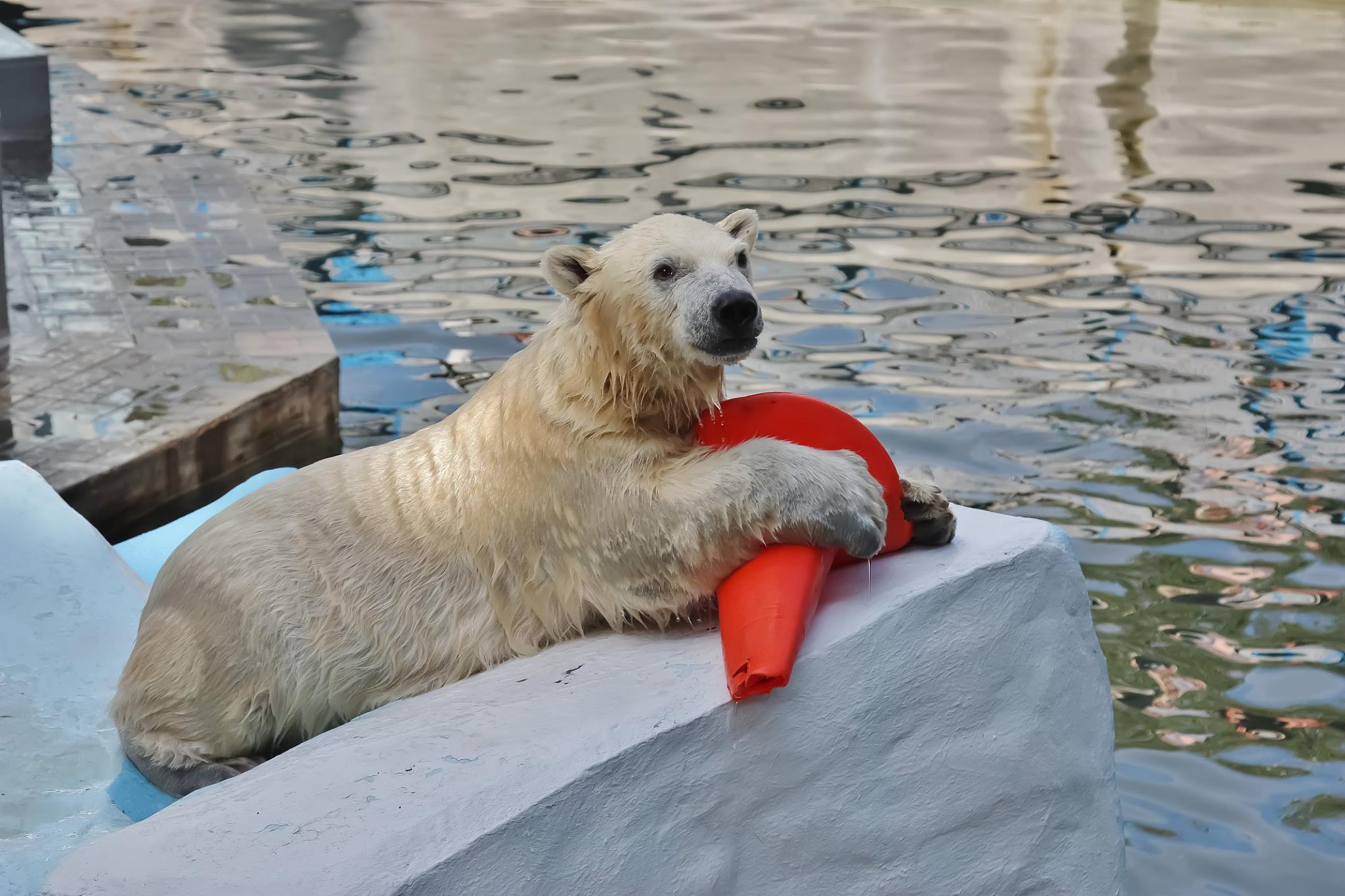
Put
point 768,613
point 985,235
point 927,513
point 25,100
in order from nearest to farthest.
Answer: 1. point 768,613
2. point 927,513
3. point 25,100
4. point 985,235

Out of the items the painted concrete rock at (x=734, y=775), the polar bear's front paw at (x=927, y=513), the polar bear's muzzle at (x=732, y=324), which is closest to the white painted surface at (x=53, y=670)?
the painted concrete rock at (x=734, y=775)

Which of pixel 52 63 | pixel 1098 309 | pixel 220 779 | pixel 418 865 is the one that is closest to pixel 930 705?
pixel 418 865

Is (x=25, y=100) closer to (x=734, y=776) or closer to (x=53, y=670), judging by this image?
(x=53, y=670)

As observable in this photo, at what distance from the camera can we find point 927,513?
106 inches

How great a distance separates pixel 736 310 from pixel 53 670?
175cm

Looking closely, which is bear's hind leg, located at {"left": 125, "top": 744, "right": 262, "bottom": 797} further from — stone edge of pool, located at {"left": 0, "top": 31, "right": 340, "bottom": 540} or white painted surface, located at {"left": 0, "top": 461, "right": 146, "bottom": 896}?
stone edge of pool, located at {"left": 0, "top": 31, "right": 340, "bottom": 540}

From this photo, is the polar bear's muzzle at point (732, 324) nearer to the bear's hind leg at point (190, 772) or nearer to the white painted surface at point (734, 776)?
the white painted surface at point (734, 776)

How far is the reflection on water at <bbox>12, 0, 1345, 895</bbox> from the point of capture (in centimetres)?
440

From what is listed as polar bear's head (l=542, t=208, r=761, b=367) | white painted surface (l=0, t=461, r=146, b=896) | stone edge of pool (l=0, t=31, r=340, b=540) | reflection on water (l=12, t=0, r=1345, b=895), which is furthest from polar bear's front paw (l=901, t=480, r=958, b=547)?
stone edge of pool (l=0, t=31, r=340, b=540)

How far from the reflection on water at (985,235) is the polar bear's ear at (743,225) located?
183 cm

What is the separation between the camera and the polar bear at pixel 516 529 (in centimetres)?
243

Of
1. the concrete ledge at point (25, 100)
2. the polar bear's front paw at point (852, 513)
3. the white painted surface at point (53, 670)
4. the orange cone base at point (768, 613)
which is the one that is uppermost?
the concrete ledge at point (25, 100)

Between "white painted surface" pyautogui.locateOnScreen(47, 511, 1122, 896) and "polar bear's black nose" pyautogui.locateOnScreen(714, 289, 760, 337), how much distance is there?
525mm

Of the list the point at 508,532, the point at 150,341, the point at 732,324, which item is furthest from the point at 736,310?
the point at 150,341
